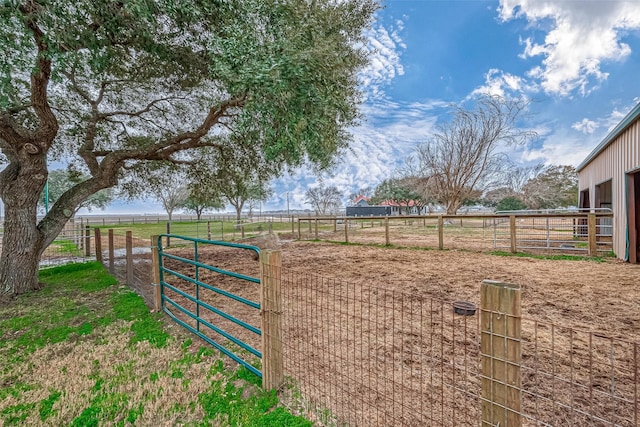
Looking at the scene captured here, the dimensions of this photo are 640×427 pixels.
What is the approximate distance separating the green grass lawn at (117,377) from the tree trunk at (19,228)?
52.3 inches

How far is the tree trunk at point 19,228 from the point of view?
498 centimetres

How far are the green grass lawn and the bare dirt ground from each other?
453 millimetres

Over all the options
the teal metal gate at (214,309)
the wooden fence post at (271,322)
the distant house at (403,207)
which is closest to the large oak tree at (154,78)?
the teal metal gate at (214,309)

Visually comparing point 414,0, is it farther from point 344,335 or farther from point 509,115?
point 344,335

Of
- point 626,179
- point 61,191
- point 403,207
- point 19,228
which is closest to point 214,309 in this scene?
point 19,228

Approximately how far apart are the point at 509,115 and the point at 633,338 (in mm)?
15189

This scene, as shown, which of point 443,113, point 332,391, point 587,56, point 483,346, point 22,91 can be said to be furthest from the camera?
point 443,113

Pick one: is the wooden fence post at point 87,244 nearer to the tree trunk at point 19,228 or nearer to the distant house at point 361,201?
the tree trunk at point 19,228

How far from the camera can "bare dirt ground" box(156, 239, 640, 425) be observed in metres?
1.83

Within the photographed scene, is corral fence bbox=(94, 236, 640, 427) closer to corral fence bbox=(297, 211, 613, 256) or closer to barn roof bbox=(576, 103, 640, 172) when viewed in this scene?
barn roof bbox=(576, 103, 640, 172)

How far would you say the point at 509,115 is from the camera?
1488cm

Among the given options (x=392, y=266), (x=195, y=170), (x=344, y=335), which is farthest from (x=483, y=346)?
(x=195, y=170)

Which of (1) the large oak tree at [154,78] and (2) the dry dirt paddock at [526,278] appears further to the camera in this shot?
(1) the large oak tree at [154,78]

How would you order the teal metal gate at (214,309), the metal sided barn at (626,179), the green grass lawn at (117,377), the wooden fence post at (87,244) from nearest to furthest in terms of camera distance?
the green grass lawn at (117,377) → the teal metal gate at (214,309) → the metal sided barn at (626,179) → the wooden fence post at (87,244)
